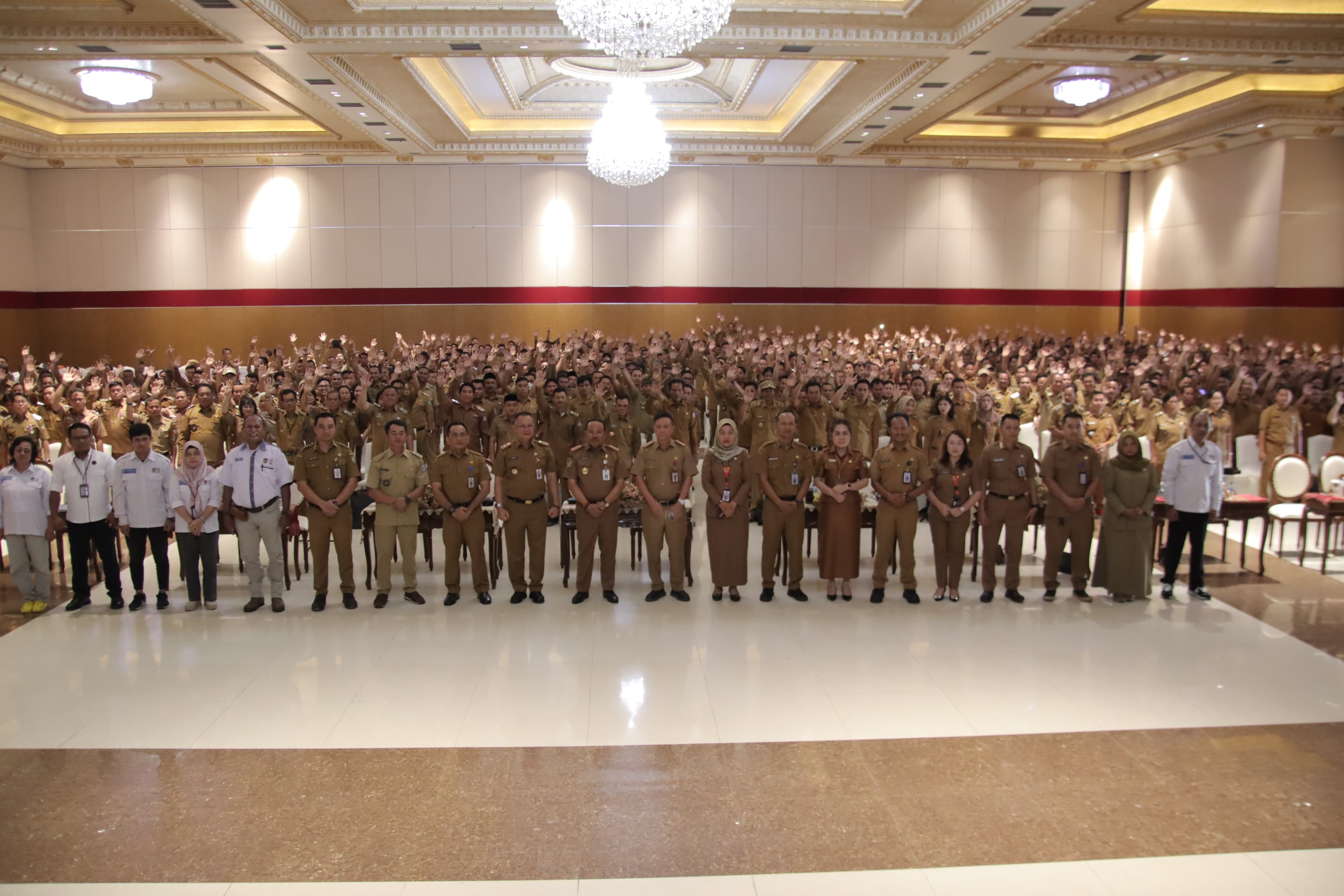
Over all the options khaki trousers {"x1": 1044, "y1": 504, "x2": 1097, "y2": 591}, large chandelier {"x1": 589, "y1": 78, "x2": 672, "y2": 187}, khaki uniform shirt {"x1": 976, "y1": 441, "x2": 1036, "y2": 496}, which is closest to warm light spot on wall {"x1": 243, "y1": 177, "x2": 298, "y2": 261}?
large chandelier {"x1": 589, "y1": 78, "x2": 672, "y2": 187}

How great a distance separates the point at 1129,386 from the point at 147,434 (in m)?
10.5

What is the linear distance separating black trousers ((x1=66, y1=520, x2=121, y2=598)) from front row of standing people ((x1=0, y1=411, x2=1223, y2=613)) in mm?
13

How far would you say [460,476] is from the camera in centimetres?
635

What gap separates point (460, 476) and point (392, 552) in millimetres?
739

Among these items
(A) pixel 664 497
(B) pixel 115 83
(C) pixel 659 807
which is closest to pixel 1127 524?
(A) pixel 664 497

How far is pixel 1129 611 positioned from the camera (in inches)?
Result: 245

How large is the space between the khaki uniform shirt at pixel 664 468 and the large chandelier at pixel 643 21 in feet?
9.63

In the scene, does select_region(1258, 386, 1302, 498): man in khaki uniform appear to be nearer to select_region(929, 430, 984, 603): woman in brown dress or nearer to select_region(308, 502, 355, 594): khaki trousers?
select_region(929, 430, 984, 603): woman in brown dress

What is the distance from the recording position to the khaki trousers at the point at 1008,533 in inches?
251

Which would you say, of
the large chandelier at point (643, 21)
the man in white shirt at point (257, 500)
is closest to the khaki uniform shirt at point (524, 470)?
the man in white shirt at point (257, 500)

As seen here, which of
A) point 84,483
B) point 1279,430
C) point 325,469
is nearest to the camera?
point 84,483

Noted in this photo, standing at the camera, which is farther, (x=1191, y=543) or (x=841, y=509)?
(x=1191, y=543)

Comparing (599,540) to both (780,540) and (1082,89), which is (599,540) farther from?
(1082,89)

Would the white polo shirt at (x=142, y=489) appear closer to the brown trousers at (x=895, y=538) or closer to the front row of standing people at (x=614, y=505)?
the front row of standing people at (x=614, y=505)
